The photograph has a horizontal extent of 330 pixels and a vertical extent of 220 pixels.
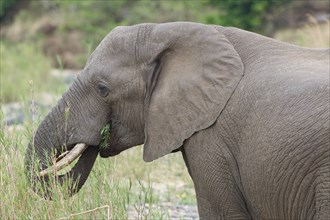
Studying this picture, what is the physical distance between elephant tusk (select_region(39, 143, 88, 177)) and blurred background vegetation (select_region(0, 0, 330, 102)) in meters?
14.6

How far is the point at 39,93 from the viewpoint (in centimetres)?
1914

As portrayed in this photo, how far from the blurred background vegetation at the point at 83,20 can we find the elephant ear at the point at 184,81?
14.9 m

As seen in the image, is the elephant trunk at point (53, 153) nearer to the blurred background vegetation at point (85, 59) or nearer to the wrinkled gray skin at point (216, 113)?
the wrinkled gray skin at point (216, 113)

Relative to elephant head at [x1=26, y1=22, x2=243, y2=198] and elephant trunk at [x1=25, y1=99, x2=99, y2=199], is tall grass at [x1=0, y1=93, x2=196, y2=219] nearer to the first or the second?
elephant trunk at [x1=25, y1=99, x2=99, y2=199]

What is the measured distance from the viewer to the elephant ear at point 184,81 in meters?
5.68

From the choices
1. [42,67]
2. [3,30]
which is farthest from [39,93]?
[3,30]

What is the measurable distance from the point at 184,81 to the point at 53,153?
1.03m

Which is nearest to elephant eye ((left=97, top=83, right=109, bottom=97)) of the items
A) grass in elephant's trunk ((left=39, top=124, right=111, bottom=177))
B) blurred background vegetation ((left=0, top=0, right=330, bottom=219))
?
grass in elephant's trunk ((left=39, top=124, right=111, bottom=177))

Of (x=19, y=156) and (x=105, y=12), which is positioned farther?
(x=105, y=12)

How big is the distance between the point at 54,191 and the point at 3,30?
122 ft

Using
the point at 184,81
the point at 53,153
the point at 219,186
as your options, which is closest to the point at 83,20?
the point at 53,153

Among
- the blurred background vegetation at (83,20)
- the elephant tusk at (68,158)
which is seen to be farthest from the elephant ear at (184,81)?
the blurred background vegetation at (83,20)

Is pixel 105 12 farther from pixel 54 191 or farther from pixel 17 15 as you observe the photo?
pixel 54 191

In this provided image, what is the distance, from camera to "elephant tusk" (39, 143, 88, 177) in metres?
6.01
